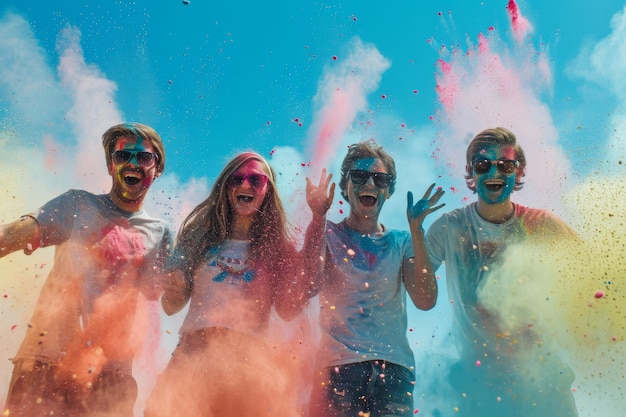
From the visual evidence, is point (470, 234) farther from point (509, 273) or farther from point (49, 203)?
point (49, 203)

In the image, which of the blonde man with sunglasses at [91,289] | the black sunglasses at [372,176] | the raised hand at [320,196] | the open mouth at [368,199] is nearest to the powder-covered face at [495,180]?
the black sunglasses at [372,176]

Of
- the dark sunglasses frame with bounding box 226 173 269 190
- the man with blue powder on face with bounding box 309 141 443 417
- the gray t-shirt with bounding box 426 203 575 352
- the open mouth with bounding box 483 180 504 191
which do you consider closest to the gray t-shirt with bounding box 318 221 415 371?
the man with blue powder on face with bounding box 309 141 443 417

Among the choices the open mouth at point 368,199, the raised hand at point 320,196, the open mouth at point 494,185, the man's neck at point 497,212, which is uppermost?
the open mouth at point 494,185

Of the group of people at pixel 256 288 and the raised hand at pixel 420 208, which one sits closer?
the group of people at pixel 256 288

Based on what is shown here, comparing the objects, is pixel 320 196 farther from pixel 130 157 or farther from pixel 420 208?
pixel 130 157

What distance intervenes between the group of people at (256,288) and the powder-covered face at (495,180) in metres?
0.01

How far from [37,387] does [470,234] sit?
426cm

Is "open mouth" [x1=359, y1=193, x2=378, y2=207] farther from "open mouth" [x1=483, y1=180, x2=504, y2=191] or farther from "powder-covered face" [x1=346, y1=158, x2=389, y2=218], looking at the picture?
"open mouth" [x1=483, y1=180, x2=504, y2=191]

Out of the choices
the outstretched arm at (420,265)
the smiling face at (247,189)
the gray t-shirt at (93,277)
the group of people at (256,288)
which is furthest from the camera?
the smiling face at (247,189)

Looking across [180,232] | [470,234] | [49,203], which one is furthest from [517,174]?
[49,203]

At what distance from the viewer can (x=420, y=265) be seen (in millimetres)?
5695

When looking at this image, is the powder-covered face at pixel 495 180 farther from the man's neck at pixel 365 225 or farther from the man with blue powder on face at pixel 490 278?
the man's neck at pixel 365 225

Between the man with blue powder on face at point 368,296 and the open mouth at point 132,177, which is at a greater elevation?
the open mouth at point 132,177

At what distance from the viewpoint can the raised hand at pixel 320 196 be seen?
219 inches
